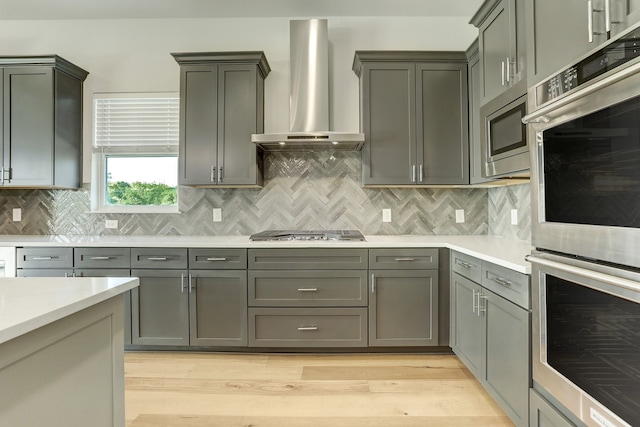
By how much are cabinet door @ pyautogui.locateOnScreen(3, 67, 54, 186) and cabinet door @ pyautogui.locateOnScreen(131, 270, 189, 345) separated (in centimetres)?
135

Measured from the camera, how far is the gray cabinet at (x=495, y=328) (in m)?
1.63

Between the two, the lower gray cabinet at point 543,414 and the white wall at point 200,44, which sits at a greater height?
the white wall at point 200,44

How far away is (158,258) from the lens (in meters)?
2.77

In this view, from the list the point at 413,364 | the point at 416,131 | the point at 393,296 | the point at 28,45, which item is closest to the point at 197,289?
the point at 393,296

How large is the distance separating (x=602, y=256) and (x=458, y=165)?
2013 mm

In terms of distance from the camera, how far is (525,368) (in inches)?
63.1

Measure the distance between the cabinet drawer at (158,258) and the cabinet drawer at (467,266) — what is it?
2.07 meters

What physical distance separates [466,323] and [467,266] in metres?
0.39

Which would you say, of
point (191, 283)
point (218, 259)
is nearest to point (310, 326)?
point (218, 259)

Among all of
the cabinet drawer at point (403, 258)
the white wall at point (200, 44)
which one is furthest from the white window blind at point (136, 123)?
the cabinet drawer at point (403, 258)

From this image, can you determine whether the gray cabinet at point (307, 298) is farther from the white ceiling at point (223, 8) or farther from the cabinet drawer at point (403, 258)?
the white ceiling at point (223, 8)

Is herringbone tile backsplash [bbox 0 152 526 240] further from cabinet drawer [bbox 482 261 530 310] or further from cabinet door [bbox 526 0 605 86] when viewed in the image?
cabinet door [bbox 526 0 605 86]

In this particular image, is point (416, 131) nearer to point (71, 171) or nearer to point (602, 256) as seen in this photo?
point (602, 256)

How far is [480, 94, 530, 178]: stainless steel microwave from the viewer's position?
6.08 feet
